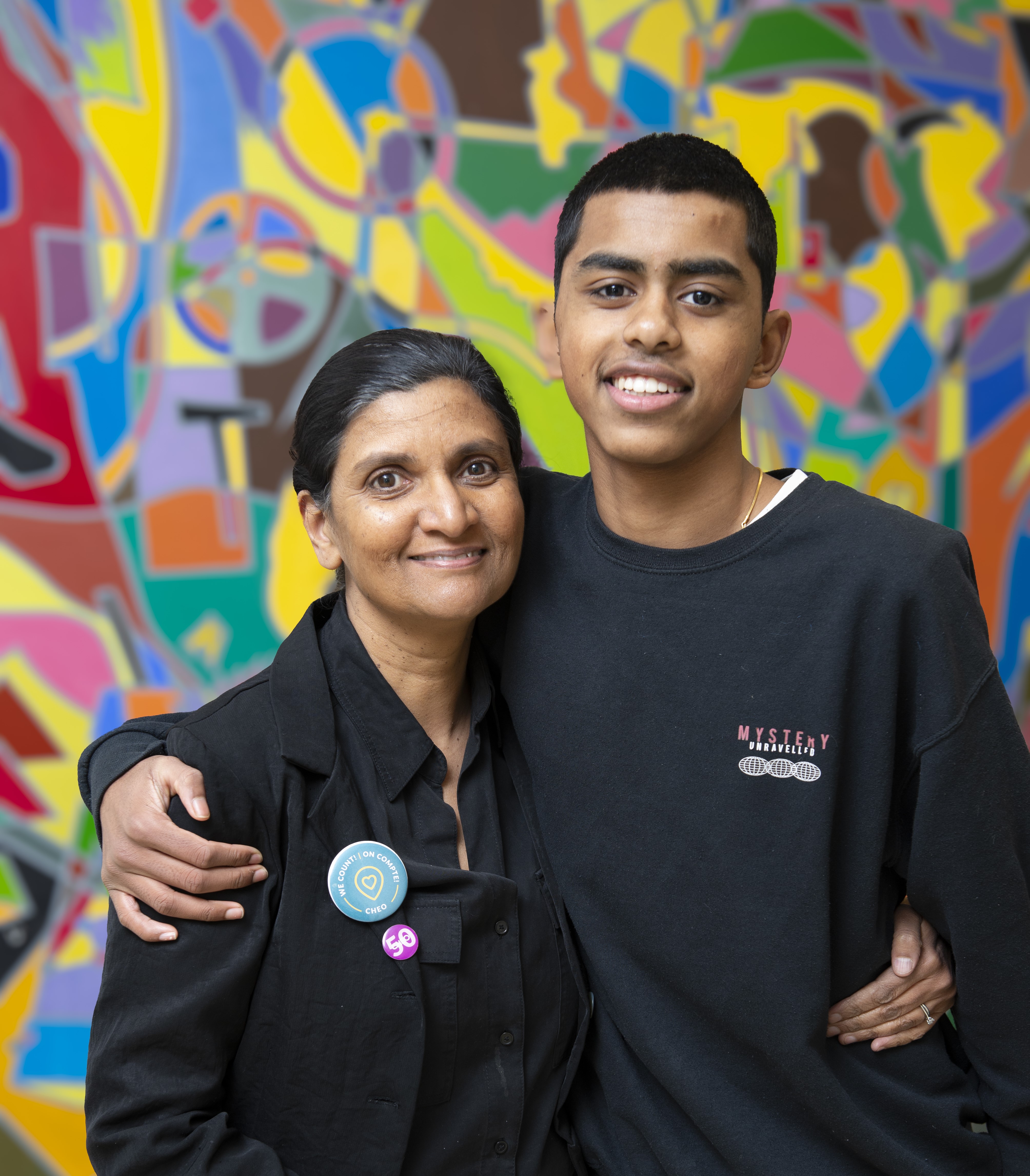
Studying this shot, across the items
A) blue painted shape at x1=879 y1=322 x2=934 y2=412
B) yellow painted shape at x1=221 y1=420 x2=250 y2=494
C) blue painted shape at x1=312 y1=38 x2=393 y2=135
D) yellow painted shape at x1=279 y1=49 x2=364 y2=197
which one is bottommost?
yellow painted shape at x1=221 y1=420 x2=250 y2=494

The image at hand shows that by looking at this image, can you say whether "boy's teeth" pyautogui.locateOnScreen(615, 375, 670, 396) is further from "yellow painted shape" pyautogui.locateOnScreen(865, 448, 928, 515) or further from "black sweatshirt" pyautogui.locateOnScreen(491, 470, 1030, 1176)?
"yellow painted shape" pyautogui.locateOnScreen(865, 448, 928, 515)

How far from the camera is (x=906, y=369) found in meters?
3.39

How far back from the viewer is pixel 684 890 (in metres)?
1.43

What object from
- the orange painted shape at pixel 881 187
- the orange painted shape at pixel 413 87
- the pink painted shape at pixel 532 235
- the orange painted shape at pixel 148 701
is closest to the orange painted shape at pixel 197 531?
the orange painted shape at pixel 148 701

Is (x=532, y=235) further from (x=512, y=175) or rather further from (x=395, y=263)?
(x=395, y=263)

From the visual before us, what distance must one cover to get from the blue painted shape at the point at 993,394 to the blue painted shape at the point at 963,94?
2.53 feet

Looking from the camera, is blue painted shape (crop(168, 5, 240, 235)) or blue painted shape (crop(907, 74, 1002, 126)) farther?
blue painted shape (crop(907, 74, 1002, 126))

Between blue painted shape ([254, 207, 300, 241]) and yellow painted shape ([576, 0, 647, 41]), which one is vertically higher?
yellow painted shape ([576, 0, 647, 41])

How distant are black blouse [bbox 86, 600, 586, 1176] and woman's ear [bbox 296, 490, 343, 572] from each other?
0.52 feet

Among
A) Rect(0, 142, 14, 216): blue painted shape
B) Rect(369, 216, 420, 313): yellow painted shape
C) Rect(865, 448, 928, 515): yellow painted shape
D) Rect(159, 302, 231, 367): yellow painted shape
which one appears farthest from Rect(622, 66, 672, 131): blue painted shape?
Rect(0, 142, 14, 216): blue painted shape

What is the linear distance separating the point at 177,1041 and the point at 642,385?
1025mm

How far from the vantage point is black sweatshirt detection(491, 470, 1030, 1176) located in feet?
4.50

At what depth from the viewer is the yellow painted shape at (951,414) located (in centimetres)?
343

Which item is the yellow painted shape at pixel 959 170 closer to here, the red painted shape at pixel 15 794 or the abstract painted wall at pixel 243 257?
the abstract painted wall at pixel 243 257
